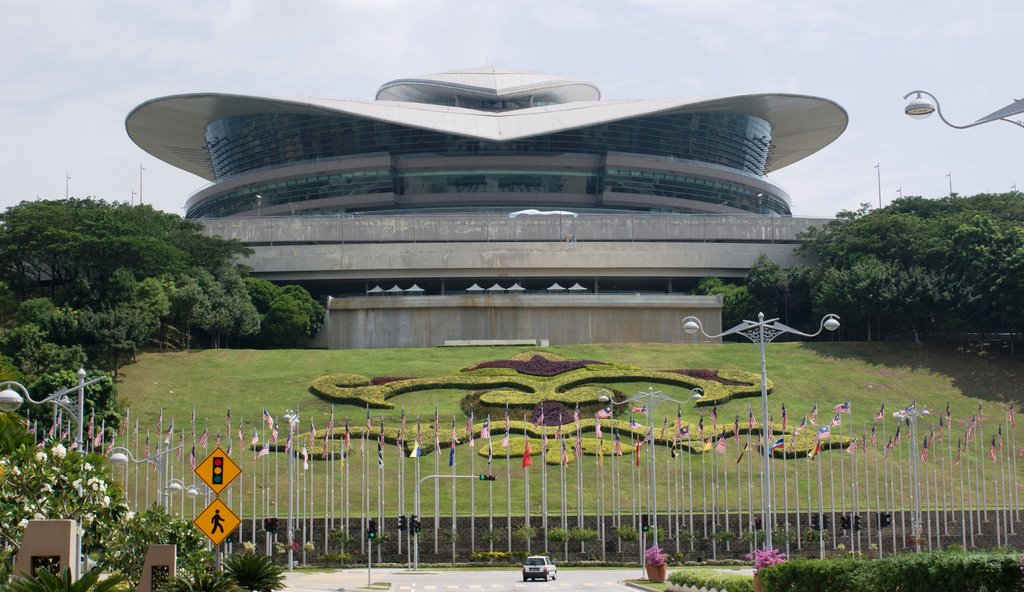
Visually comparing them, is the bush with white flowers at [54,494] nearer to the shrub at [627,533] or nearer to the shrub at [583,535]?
the shrub at [583,535]

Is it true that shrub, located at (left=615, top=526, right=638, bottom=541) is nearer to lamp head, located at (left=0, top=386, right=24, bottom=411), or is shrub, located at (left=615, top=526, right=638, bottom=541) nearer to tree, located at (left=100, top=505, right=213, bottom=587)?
tree, located at (left=100, top=505, right=213, bottom=587)

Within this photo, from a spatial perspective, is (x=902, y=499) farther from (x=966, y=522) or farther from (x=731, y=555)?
(x=731, y=555)

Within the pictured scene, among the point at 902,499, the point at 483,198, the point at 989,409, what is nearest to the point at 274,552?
the point at 902,499

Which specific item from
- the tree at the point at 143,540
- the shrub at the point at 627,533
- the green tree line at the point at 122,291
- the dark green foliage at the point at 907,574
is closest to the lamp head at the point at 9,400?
the tree at the point at 143,540

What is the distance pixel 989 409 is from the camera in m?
68.2

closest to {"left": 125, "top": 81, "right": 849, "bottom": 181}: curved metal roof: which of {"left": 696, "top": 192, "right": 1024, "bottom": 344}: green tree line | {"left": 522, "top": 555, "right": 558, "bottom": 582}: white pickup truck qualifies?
{"left": 696, "top": 192, "right": 1024, "bottom": 344}: green tree line

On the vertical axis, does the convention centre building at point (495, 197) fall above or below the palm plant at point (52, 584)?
above

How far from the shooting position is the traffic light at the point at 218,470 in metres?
20.5

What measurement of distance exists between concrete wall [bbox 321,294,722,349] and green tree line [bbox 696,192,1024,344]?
6255 millimetres

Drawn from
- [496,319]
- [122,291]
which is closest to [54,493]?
[122,291]

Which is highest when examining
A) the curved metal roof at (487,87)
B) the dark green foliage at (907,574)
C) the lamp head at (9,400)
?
the curved metal roof at (487,87)

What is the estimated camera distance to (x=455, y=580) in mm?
43562

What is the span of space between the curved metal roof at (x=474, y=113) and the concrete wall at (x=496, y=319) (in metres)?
23.8

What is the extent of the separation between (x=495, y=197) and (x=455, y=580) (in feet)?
220
